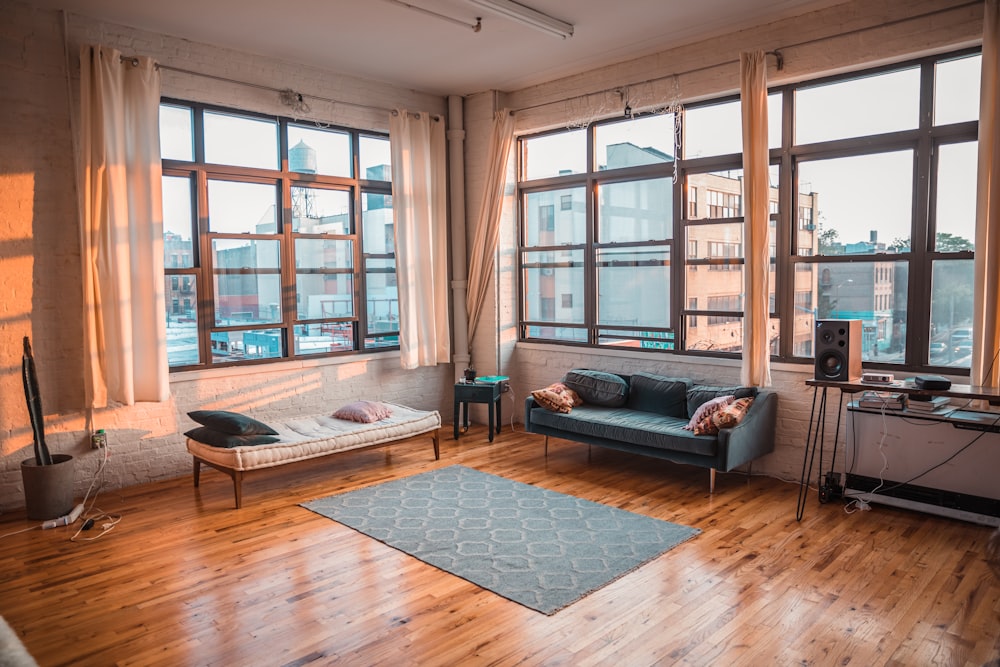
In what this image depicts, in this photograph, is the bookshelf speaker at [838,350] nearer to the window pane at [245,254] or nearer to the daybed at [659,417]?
the daybed at [659,417]

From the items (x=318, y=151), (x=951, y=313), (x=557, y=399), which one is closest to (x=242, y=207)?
(x=318, y=151)

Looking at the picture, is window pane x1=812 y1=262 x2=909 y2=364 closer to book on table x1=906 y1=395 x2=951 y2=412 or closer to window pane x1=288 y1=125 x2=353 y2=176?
book on table x1=906 y1=395 x2=951 y2=412

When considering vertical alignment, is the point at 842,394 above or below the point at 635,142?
below

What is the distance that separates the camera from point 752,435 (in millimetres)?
5141

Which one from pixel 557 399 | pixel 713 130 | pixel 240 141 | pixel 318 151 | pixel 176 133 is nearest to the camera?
pixel 176 133

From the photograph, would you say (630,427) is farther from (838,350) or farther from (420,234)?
(420,234)

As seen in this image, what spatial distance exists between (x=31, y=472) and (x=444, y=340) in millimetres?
3777

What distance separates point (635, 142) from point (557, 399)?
2.48 meters

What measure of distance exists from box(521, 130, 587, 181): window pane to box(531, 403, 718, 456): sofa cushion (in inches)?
96.6

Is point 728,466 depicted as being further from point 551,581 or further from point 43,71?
point 43,71

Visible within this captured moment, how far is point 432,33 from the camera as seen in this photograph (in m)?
5.62

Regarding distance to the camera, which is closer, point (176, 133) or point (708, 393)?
point (708, 393)

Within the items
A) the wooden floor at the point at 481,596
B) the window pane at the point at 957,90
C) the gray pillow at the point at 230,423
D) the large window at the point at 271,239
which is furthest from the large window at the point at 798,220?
the gray pillow at the point at 230,423

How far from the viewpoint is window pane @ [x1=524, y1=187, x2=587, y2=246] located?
6.98 m
